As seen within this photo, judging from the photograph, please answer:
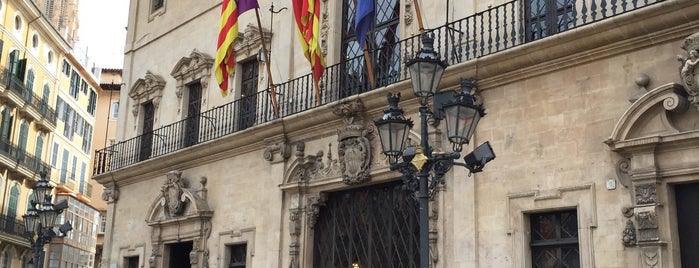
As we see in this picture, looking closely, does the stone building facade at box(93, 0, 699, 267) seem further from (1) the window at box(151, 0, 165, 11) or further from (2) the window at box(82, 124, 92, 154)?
(2) the window at box(82, 124, 92, 154)

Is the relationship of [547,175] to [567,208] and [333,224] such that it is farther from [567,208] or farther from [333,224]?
[333,224]

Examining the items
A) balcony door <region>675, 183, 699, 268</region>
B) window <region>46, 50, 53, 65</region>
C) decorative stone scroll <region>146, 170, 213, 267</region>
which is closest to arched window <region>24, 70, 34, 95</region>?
window <region>46, 50, 53, 65</region>

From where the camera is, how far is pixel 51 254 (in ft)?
131

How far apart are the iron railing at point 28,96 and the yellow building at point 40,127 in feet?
0.14

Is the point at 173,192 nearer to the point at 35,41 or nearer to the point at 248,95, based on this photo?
the point at 248,95

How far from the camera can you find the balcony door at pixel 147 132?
19.6m

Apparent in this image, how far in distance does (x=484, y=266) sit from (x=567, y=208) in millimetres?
1475

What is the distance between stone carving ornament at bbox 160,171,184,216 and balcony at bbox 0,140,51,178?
1835 centimetres

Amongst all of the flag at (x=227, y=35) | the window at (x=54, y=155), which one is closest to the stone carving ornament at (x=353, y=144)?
the flag at (x=227, y=35)

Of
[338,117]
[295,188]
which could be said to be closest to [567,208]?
[338,117]

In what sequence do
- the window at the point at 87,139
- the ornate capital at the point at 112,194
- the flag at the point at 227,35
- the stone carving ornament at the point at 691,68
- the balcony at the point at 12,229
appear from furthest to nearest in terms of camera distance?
1. the window at the point at 87,139
2. the balcony at the point at 12,229
3. the ornate capital at the point at 112,194
4. the flag at the point at 227,35
5. the stone carving ornament at the point at 691,68

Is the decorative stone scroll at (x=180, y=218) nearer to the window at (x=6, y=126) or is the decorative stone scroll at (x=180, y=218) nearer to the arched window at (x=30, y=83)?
the window at (x=6, y=126)

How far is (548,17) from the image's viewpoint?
36.4 feet

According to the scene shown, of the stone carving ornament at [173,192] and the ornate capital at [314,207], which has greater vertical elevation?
the stone carving ornament at [173,192]
